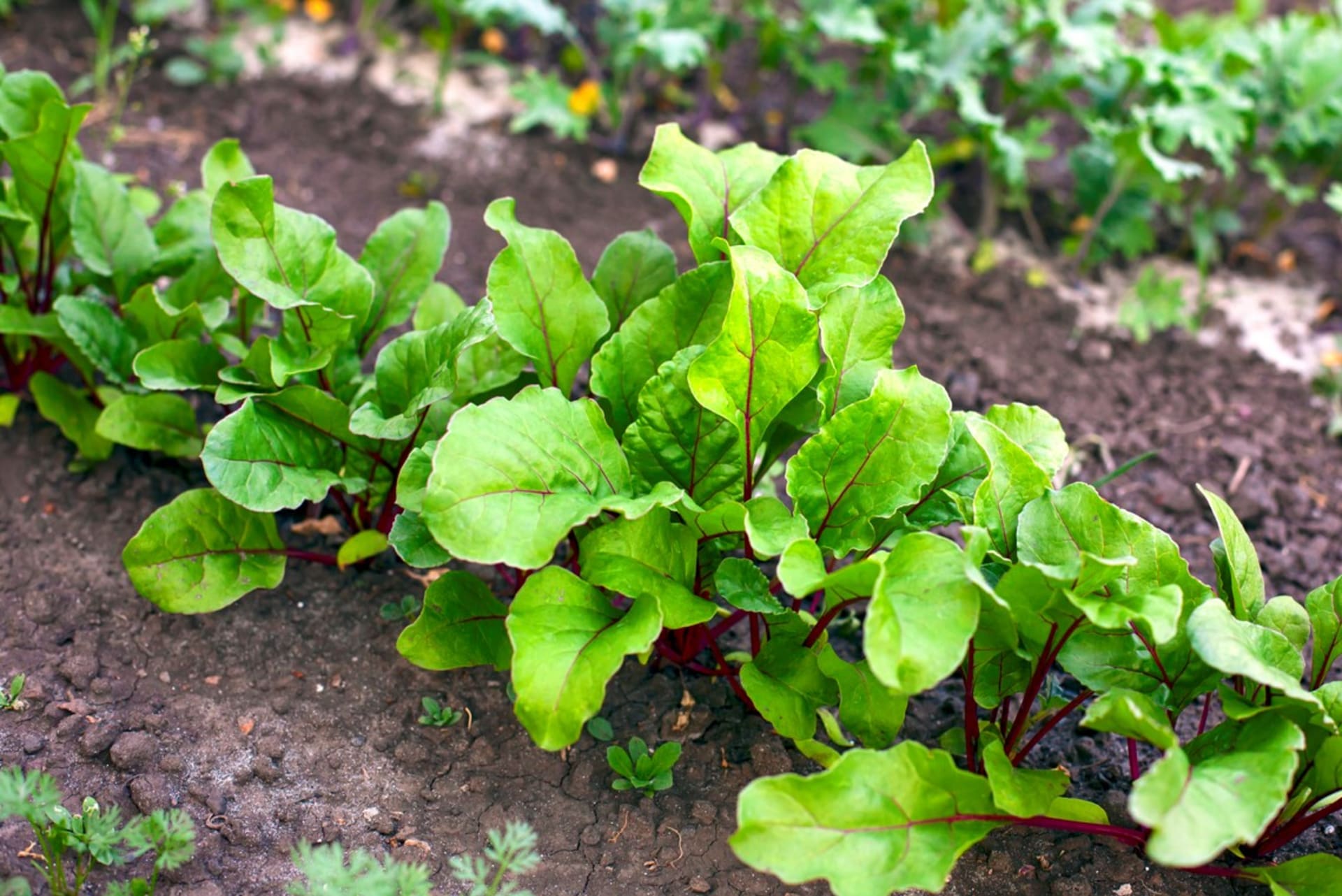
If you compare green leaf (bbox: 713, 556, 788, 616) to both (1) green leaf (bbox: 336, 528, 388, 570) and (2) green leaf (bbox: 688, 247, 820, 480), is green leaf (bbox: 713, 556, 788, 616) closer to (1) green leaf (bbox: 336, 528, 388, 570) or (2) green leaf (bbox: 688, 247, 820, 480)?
(2) green leaf (bbox: 688, 247, 820, 480)

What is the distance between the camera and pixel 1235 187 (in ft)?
13.5

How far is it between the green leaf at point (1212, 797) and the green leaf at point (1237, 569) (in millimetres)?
280

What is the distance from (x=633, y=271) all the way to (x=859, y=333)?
0.51 metres

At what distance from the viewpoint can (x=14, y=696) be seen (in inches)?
86.3

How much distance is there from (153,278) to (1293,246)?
3697 mm

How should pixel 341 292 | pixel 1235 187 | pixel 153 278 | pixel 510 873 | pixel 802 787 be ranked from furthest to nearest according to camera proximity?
pixel 1235 187 < pixel 153 278 < pixel 341 292 < pixel 510 873 < pixel 802 787

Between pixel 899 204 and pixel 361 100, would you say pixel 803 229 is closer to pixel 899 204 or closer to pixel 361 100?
pixel 899 204

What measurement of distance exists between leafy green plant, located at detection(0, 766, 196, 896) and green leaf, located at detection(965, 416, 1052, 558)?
1.40 meters

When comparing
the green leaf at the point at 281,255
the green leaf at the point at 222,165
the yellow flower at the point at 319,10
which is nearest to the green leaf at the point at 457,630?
the green leaf at the point at 281,255

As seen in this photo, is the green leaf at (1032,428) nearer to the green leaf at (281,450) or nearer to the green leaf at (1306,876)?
the green leaf at (1306,876)

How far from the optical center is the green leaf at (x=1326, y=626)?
81.7 inches

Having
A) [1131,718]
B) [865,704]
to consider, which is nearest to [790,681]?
[865,704]

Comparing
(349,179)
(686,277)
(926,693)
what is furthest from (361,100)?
(926,693)

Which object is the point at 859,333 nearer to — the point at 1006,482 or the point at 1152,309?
the point at 1006,482
